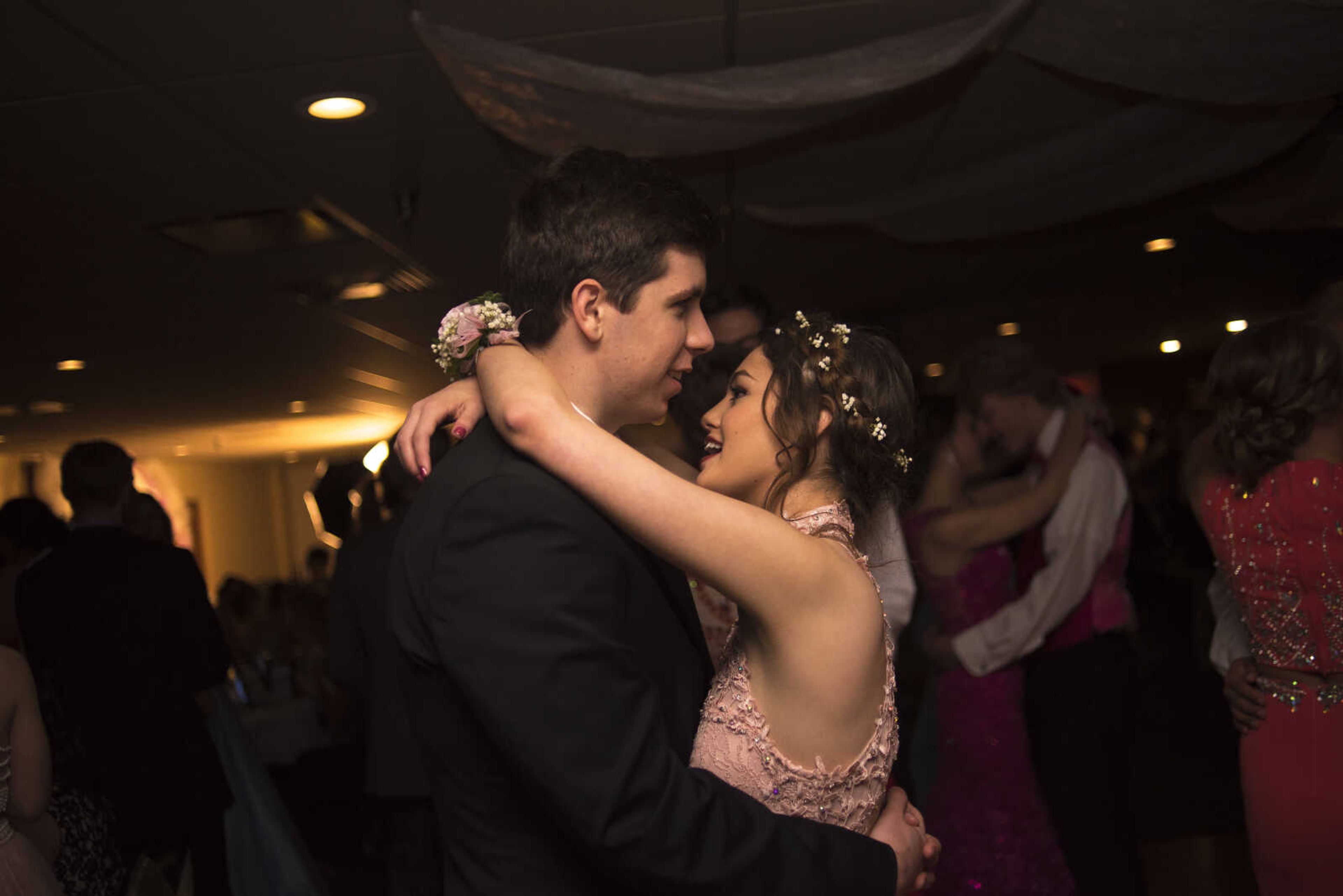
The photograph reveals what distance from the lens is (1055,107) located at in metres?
3.79

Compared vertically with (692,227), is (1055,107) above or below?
above

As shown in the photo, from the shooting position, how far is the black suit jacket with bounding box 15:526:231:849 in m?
3.12

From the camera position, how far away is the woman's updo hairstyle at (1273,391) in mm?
2078

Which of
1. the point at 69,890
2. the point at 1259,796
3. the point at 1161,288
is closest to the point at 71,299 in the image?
the point at 69,890

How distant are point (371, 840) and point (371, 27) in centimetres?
359

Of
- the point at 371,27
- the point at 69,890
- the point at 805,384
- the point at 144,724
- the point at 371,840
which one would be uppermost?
the point at 371,27

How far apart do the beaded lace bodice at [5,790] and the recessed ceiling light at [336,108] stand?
203 centimetres

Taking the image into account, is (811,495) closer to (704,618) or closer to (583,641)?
(583,641)

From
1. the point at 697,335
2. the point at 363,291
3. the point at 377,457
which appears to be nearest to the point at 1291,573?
the point at 697,335

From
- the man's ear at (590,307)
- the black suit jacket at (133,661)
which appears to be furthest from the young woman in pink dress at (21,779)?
the man's ear at (590,307)

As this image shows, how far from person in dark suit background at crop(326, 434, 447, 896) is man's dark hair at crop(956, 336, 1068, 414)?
158cm

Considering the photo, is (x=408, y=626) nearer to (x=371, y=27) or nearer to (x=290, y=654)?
(x=371, y=27)

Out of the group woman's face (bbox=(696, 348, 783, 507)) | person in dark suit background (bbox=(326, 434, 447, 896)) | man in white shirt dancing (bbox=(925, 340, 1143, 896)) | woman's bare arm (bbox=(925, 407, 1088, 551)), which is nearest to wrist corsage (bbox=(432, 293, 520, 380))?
woman's face (bbox=(696, 348, 783, 507))

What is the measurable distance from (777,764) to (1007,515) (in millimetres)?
1837
